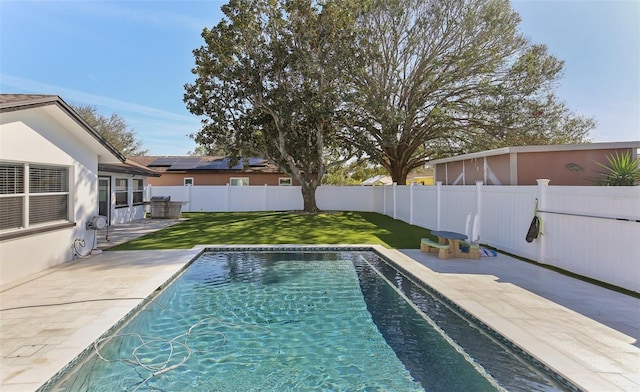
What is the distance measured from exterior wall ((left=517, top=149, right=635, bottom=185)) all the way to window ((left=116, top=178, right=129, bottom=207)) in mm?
16797

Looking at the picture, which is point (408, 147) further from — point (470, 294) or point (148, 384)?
point (148, 384)

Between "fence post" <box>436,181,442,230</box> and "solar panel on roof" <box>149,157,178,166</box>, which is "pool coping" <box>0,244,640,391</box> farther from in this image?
"solar panel on roof" <box>149,157,178,166</box>

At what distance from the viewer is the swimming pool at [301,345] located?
3572mm

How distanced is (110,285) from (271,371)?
4026mm

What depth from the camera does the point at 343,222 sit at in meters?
16.8

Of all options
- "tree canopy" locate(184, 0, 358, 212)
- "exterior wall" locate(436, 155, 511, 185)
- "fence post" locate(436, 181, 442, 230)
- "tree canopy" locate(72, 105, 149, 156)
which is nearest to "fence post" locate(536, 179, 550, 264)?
"exterior wall" locate(436, 155, 511, 185)

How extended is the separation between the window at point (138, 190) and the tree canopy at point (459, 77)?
476 inches

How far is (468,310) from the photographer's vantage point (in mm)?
4980

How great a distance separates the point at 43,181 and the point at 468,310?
8.65 metres

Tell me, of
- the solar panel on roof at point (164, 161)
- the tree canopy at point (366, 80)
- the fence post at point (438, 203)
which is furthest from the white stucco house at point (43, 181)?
the solar panel on roof at point (164, 161)

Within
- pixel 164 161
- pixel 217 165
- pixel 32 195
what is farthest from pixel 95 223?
pixel 164 161

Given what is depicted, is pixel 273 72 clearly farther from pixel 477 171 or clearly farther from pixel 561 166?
pixel 561 166

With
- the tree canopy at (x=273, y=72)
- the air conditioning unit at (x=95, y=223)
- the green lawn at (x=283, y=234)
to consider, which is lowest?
the green lawn at (x=283, y=234)

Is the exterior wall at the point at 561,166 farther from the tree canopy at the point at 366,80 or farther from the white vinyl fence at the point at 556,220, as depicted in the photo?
the tree canopy at the point at 366,80
